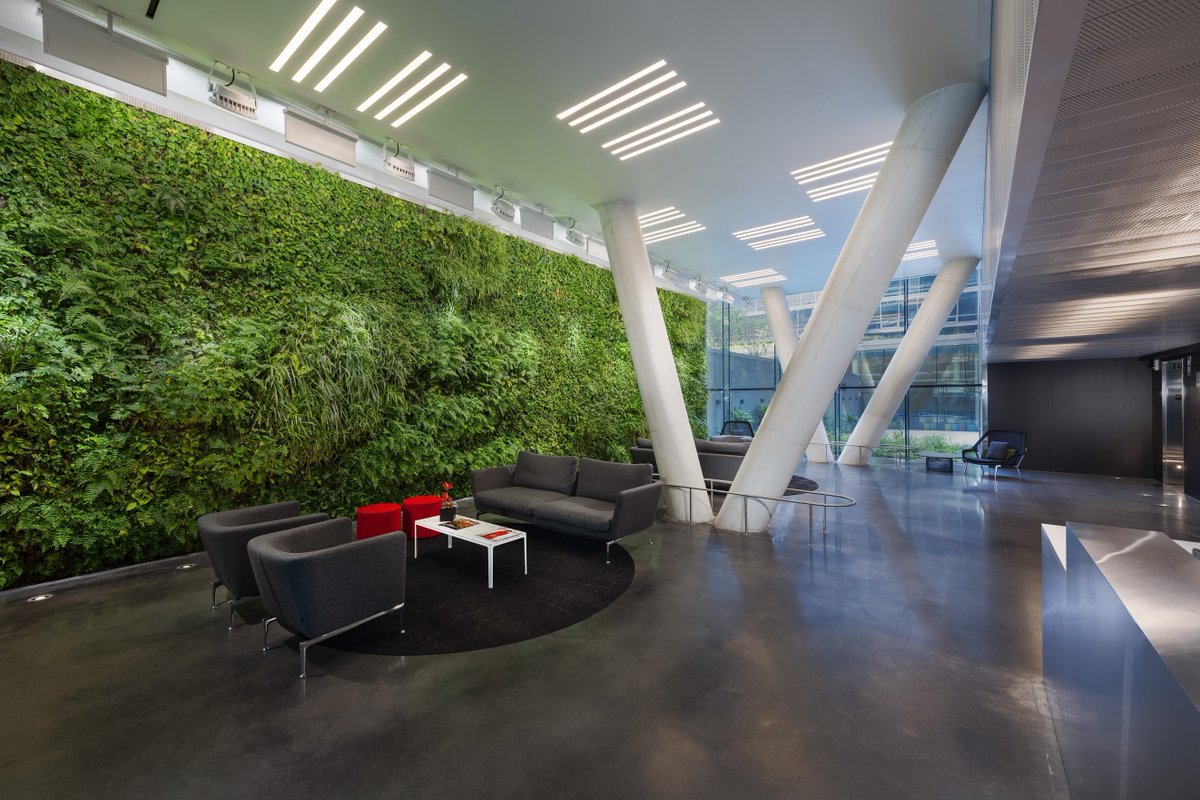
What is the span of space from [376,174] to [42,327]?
422 centimetres

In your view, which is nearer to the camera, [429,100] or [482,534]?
[482,534]

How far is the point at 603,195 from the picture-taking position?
24.6 feet

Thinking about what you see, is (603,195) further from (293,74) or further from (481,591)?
(481,591)

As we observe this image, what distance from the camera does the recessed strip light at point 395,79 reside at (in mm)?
4702

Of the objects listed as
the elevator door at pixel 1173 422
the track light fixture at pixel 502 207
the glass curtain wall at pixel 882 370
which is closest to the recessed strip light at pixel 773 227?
the track light fixture at pixel 502 207

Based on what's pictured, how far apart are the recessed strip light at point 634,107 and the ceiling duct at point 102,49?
4123mm

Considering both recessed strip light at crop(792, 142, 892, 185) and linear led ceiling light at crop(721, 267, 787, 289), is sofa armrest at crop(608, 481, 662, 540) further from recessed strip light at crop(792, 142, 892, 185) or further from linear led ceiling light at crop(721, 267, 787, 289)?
linear led ceiling light at crop(721, 267, 787, 289)

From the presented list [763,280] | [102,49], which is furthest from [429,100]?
[763,280]

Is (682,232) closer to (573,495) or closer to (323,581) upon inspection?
(573,495)

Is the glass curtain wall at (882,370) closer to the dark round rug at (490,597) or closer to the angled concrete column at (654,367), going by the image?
the angled concrete column at (654,367)

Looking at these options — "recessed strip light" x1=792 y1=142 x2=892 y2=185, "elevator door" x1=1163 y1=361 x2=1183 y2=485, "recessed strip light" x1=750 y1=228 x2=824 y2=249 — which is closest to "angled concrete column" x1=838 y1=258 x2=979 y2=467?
"recessed strip light" x1=750 y1=228 x2=824 y2=249

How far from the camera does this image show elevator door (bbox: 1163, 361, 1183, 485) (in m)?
9.81

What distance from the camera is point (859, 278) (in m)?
5.41

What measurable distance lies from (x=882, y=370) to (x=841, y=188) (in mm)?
8674
